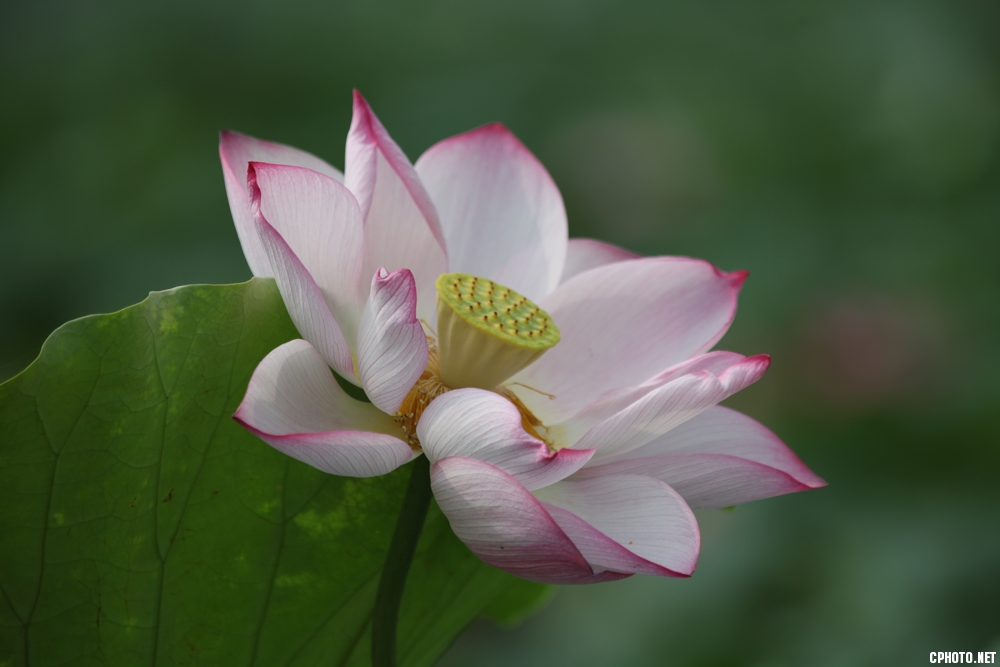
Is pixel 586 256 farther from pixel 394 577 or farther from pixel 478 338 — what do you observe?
pixel 394 577

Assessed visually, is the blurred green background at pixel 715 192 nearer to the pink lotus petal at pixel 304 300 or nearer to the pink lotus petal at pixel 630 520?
the pink lotus petal at pixel 630 520

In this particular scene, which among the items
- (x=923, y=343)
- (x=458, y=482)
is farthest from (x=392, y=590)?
(x=923, y=343)

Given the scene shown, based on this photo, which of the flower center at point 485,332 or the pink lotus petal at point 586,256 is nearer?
the flower center at point 485,332

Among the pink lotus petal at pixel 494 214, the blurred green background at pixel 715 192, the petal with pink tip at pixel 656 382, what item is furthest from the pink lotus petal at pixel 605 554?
the blurred green background at pixel 715 192

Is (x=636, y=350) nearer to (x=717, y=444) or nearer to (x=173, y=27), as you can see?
(x=717, y=444)

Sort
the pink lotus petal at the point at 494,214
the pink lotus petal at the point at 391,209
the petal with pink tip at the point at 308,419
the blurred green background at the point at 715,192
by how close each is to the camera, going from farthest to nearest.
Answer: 1. the blurred green background at the point at 715,192
2. the pink lotus petal at the point at 494,214
3. the pink lotus petal at the point at 391,209
4. the petal with pink tip at the point at 308,419

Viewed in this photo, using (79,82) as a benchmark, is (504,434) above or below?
below

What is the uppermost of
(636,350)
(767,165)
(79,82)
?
(79,82)
